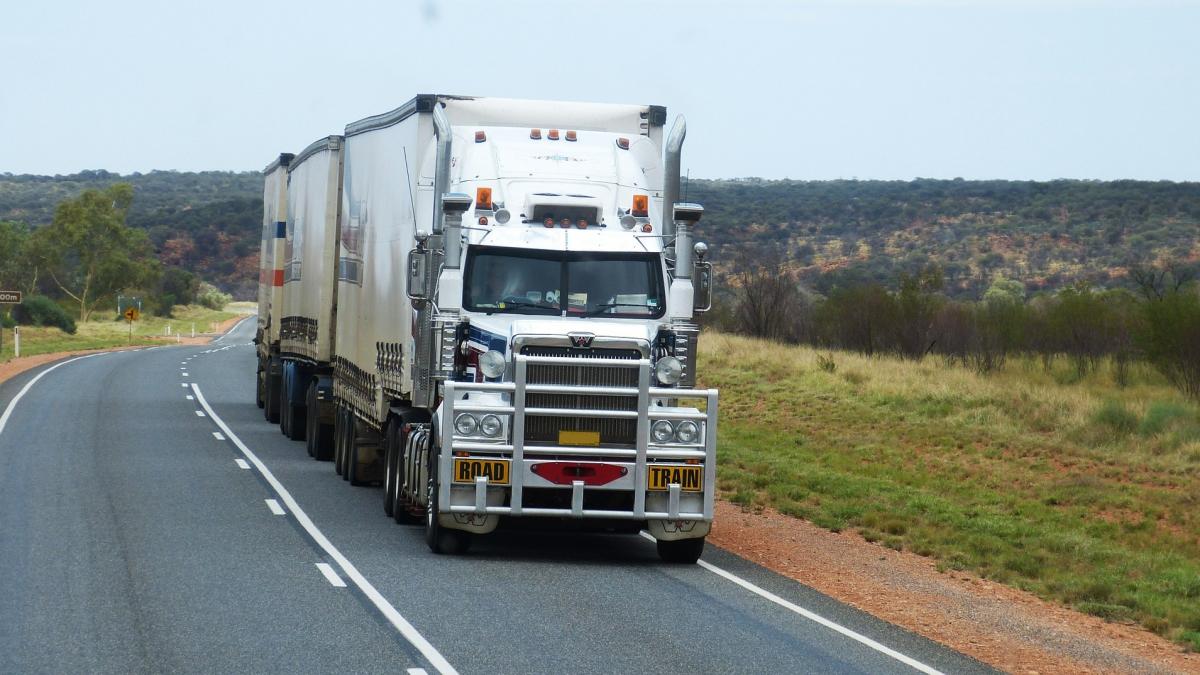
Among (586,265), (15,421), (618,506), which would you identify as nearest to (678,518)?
(618,506)

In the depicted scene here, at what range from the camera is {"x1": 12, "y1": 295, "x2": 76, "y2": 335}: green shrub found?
298 ft

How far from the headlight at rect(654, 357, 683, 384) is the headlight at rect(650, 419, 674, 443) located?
473 mm

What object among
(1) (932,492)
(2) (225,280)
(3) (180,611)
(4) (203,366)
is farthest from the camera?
(2) (225,280)

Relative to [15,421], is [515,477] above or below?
above

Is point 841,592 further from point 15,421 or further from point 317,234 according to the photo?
point 15,421

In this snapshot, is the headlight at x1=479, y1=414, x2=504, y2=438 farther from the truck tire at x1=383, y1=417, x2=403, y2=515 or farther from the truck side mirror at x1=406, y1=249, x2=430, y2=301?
the truck tire at x1=383, y1=417, x2=403, y2=515

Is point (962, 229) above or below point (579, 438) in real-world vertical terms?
above

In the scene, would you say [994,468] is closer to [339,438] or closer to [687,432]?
[339,438]

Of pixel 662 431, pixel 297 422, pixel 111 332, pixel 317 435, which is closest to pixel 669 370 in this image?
pixel 662 431

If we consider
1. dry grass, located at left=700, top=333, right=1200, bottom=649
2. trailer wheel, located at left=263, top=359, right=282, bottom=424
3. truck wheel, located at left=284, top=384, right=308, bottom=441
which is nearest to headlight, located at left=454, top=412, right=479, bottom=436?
dry grass, located at left=700, top=333, right=1200, bottom=649

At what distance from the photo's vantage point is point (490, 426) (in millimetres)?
13516

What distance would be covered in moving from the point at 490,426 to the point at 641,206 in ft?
9.18

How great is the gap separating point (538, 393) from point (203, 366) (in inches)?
1595

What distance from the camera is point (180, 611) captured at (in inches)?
424
